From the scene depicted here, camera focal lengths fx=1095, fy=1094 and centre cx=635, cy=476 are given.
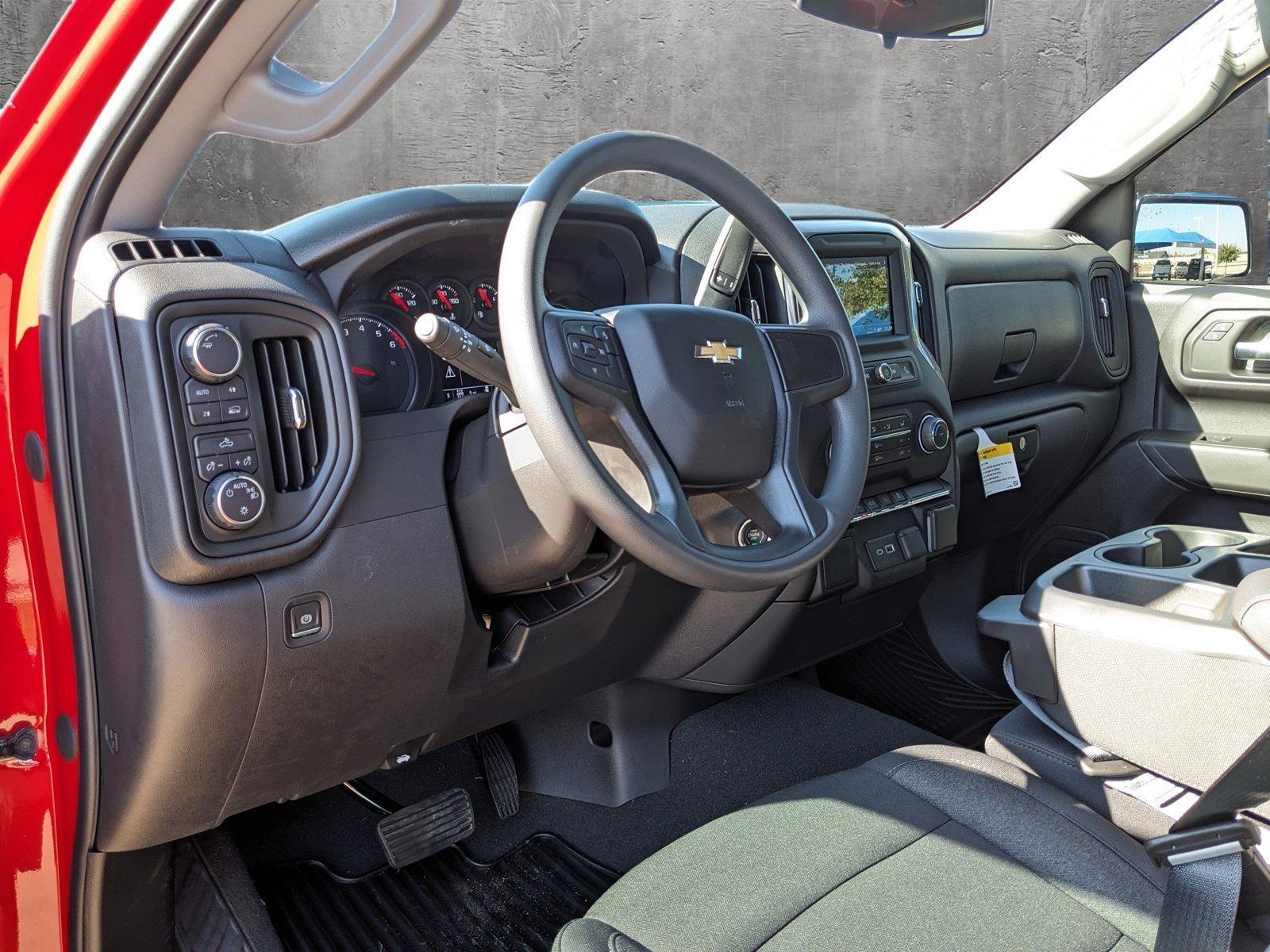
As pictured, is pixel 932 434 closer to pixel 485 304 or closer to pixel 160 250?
pixel 485 304

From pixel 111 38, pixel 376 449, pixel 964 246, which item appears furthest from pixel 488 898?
pixel 964 246

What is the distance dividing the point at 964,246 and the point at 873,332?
1.61ft

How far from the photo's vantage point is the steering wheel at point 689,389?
3.58 feet

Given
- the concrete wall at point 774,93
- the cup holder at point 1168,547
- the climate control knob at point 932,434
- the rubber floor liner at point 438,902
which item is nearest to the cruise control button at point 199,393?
the rubber floor liner at point 438,902

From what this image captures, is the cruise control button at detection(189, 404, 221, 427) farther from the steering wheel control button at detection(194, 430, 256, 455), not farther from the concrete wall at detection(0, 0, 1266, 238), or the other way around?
the concrete wall at detection(0, 0, 1266, 238)

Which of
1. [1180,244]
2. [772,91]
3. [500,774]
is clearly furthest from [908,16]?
[772,91]

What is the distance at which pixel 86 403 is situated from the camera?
1.14 metres

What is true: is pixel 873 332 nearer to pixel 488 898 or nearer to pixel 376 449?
pixel 376 449

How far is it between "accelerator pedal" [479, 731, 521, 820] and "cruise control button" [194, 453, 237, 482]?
3.21 ft

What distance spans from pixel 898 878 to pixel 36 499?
0.99 m

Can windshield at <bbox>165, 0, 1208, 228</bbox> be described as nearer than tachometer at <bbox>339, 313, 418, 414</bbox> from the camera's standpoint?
No

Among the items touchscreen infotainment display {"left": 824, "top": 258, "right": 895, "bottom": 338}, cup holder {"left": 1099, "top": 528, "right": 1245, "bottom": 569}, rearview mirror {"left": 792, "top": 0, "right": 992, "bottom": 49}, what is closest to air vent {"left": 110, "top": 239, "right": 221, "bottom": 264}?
rearview mirror {"left": 792, "top": 0, "right": 992, "bottom": 49}

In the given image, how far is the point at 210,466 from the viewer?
1.13 meters

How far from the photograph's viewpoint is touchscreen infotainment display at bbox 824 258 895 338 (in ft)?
6.15
